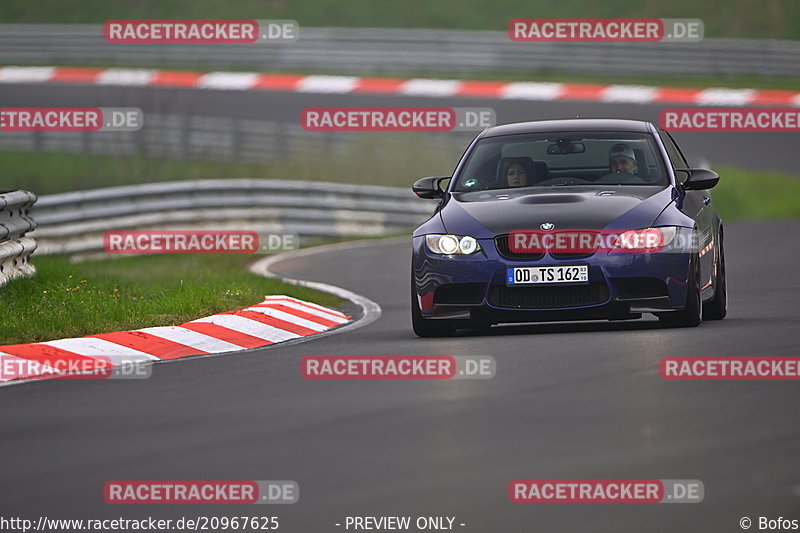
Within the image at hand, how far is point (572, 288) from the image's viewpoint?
10953 mm

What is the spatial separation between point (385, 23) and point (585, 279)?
34771 mm

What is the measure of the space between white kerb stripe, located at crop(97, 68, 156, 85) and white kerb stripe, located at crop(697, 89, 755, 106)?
11537mm

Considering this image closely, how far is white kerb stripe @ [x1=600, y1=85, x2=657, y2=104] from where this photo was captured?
107 ft

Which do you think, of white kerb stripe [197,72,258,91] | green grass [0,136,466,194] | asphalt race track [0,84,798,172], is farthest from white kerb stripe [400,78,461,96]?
green grass [0,136,466,194]

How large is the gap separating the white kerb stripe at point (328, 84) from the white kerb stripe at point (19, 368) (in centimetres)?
2517

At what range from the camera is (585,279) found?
1091 cm

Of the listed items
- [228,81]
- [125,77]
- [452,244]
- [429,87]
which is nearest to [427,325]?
[452,244]

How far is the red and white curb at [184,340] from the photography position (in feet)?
35.3

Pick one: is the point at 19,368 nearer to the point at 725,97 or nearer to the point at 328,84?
the point at 725,97

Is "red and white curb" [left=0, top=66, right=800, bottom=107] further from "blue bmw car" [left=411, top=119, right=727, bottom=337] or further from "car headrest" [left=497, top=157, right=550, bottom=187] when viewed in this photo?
"blue bmw car" [left=411, top=119, right=727, bottom=337]

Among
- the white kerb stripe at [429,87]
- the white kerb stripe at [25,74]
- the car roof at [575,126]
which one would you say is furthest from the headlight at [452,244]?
the white kerb stripe at [25,74]

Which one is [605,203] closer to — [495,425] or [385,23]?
[495,425]

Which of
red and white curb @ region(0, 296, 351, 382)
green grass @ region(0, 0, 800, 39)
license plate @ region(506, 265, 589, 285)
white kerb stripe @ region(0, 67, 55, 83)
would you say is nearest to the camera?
red and white curb @ region(0, 296, 351, 382)

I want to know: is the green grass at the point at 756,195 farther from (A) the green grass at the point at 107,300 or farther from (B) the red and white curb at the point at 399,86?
(A) the green grass at the point at 107,300
